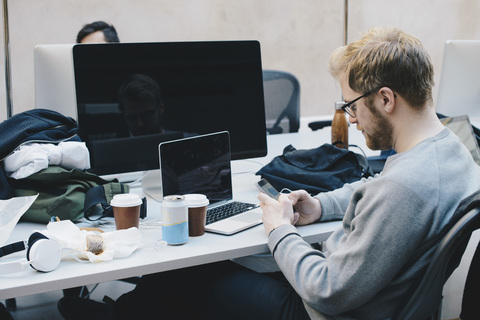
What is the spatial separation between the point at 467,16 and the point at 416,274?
4739 mm

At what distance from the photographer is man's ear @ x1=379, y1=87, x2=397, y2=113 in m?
1.14

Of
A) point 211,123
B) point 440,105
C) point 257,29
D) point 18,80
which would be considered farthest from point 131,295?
point 257,29

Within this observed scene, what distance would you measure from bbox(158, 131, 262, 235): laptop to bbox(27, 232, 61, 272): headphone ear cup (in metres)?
0.40

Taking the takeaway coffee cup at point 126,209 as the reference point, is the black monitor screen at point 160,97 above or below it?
above

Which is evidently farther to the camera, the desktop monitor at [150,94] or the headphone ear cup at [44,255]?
the desktop monitor at [150,94]

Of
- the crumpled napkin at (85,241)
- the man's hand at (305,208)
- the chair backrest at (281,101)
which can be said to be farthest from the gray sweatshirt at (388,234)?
the chair backrest at (281,101)

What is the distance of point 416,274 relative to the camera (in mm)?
1026

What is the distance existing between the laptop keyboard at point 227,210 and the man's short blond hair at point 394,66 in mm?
533

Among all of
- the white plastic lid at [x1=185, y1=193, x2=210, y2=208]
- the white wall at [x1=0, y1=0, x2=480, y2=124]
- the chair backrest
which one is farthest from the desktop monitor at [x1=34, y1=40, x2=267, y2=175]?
the white wall at [x1=0, y1=0, x2=480, y2=124]

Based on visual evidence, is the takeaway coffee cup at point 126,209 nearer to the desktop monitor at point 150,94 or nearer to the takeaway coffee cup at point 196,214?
the takeaway coffee cup at point 196,214

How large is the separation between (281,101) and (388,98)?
2161 mm

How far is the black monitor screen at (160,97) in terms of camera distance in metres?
1.64

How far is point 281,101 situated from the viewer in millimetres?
3297

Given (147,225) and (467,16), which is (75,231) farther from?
(467,16)
